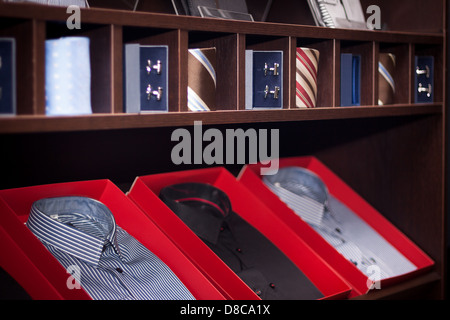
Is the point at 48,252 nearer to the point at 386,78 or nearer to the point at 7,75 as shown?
the point at 7,75

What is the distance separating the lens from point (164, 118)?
1.29 m

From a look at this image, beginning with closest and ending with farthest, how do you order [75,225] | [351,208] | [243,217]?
[75,225] < [243,217] < [351,208]

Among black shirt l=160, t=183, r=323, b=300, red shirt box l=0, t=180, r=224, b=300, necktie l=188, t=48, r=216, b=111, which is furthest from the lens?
black shirt l=160, t=183, r=323, b=300

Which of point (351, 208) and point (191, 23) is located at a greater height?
point (191, 23)

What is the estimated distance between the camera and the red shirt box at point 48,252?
1.23 metres

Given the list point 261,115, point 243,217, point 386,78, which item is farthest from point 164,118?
point 386,78

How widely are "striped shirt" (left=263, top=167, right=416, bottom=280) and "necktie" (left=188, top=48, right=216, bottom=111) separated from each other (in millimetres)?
733

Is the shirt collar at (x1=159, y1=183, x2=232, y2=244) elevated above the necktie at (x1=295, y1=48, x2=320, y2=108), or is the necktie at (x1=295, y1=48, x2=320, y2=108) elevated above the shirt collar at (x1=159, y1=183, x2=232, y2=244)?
the necktie at (x1=295, y1=48, x2=320, y2=108)

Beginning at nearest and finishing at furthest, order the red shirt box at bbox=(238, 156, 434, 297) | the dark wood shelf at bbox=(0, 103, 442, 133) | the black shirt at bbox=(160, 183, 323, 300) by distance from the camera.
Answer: the dark wood shelf at bbox=(0, 103, 442, 133), the black shirt at bbox=(160, 183, 323, 300), the red shirt box at bbox=(238, 156, 434, 297)

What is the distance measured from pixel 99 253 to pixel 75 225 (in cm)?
18

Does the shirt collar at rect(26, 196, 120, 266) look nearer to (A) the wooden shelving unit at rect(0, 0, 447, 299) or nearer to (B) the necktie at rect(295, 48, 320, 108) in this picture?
(A) the wooden shelving unit at rect(0, 0, 447, 299)

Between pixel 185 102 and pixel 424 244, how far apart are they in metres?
1.29

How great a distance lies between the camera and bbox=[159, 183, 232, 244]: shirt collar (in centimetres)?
172

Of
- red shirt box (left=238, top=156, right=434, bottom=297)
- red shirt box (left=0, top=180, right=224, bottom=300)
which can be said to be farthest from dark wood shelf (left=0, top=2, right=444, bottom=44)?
red shirt box (left=238, top=156, right=434, bottom=297)
